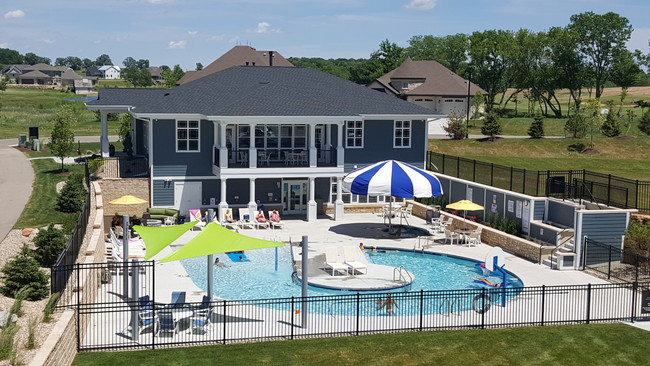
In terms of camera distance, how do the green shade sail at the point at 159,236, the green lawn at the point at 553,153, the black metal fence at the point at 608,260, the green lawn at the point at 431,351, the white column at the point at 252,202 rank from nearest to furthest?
the green lawn at the point at 431,351 < the green shade sail at the point at 159,236 < the black metal fence at the point at 608,260 < the white column at the point at 252,202 < the green lawn at the point at 553,153

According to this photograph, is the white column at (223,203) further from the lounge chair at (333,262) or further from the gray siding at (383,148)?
the lounge chair at (333,262)

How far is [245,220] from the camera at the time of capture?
36.5 metres

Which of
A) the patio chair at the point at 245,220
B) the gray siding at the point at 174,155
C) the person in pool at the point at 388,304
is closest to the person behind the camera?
the person in pool at the point at 388,304

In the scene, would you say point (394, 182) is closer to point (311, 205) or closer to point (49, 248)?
point (311, 205)

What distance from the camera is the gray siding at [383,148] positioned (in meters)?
40.9

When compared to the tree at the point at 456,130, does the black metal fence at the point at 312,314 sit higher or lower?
lower

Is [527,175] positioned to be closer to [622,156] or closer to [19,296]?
[19,296]

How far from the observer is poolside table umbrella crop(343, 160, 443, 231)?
108 feet

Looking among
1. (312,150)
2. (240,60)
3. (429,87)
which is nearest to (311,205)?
(312,150)

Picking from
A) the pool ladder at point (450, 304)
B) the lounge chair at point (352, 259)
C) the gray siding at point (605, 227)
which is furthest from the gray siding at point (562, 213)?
the pool ladder at point (450, 304)

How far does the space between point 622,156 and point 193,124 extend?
37420 mm

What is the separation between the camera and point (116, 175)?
40.3 m

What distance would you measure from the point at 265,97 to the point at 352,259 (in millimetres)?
14827

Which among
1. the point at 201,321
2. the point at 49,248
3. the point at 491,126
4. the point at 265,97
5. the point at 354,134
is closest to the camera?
the point at 201,321
